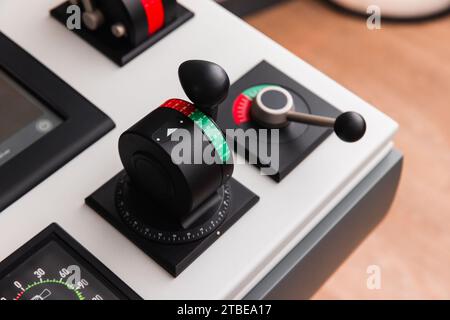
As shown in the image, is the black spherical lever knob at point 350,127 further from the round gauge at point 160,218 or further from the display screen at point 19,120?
the display screen at point 19,120

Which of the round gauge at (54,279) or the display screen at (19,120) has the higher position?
the display screen at (19,120)

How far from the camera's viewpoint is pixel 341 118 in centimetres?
77

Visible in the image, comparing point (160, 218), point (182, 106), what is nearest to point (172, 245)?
point (160, 218)

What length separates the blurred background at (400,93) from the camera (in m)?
1.42

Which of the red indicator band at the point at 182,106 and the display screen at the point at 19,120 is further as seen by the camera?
the display screen at the point at 19,120

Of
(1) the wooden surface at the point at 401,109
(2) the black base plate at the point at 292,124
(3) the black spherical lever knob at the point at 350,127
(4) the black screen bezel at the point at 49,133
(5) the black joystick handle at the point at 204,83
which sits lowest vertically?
(1) the wooden surface at the point at 401,109

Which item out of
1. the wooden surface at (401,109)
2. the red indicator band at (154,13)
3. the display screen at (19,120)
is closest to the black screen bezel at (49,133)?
the display screen at (19,120)

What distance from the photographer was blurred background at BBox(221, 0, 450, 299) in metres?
1.42

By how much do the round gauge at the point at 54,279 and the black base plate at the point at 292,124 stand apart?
203mm

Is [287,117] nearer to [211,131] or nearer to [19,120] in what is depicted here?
[211,131]

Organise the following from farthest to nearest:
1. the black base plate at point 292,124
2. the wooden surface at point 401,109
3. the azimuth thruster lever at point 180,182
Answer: the wooden surface at point 401,109
the black base plate at point 292,124
the azimuth thruster lever at point 180,182

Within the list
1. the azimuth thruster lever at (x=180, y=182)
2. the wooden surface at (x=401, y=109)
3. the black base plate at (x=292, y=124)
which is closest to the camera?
the azimuth thruster lever at (x=180, y=182)

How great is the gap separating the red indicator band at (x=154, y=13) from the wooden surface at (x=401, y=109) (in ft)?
2.24
